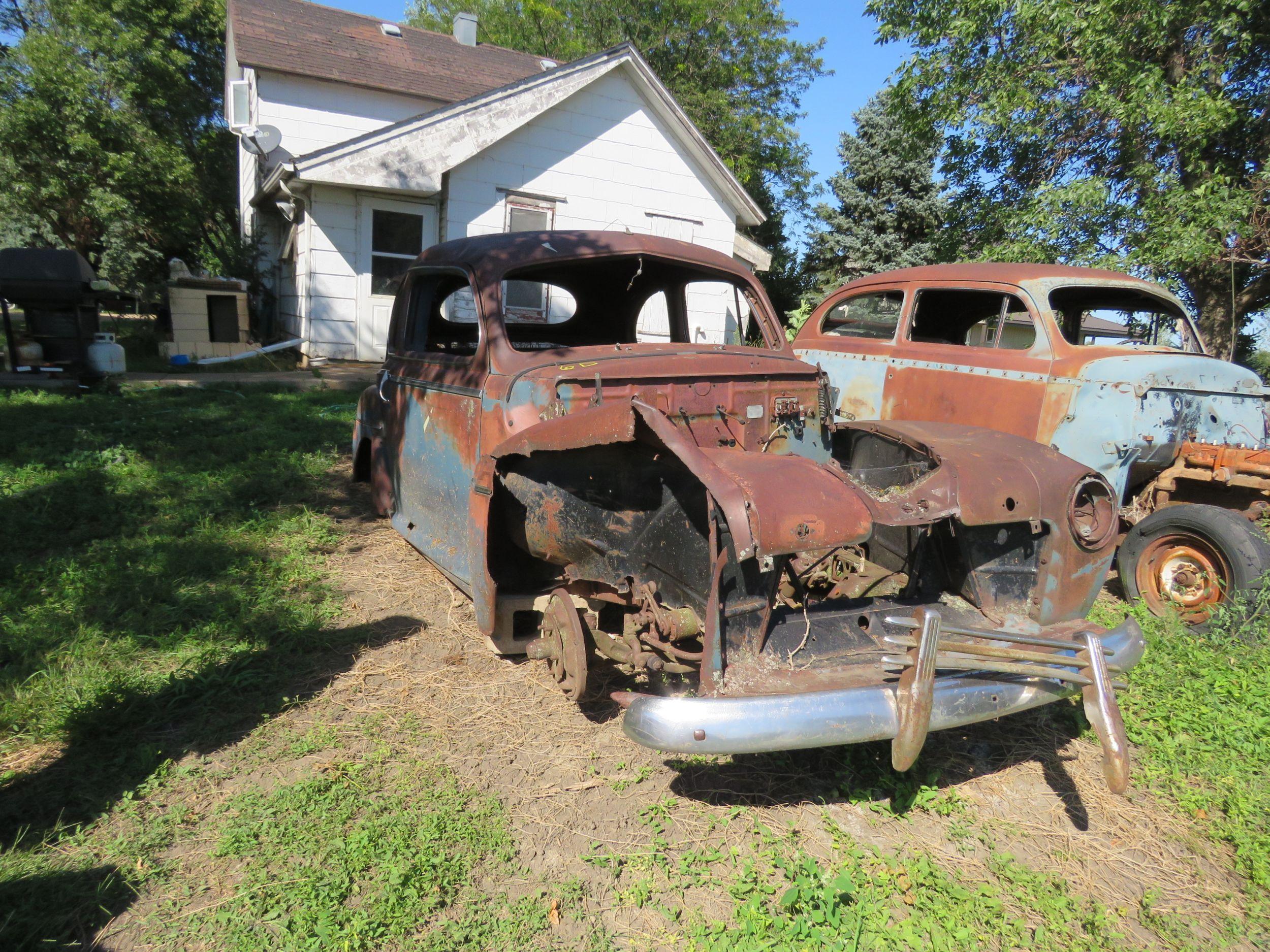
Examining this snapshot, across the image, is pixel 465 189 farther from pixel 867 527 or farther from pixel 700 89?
pixel 700 89

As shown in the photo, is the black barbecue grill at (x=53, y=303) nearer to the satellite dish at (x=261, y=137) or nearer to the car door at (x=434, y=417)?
the satellite dish at (x=261, y=137)

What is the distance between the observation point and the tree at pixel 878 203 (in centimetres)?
1952

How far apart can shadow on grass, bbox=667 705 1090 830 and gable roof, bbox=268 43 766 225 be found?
10.4 meters

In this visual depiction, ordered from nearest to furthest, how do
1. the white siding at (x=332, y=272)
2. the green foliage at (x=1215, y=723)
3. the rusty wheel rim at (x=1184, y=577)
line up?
the green foliage at (x=1215, y=723)
the rusty wheel rim at (x=1184, y=577)
the white siding at (x=332, y=272)

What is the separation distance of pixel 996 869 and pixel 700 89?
2621cm

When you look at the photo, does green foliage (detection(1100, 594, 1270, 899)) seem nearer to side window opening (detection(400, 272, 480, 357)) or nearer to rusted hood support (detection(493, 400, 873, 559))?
rusted hood support (detection(493, 400, 873, 559))

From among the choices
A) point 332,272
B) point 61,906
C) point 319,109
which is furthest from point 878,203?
point 61,906

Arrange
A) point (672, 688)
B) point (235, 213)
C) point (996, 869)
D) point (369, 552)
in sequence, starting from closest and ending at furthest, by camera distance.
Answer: point (996, 869) → point (672, 688) → point (369, 552) → point (235, 213)

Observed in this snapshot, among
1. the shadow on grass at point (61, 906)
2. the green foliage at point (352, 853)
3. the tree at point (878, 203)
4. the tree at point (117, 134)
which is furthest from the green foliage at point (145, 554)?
the tree at point (878, 203)

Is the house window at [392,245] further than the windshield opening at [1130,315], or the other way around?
the house window at [392,245]

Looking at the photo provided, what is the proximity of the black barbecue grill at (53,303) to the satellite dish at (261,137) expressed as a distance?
189 inches

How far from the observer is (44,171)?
52.7ft

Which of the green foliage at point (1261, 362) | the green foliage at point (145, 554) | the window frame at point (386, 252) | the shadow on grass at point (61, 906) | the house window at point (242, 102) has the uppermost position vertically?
the house window at point (242, 102)

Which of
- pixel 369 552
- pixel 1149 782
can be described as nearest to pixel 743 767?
pixel 1149 782
